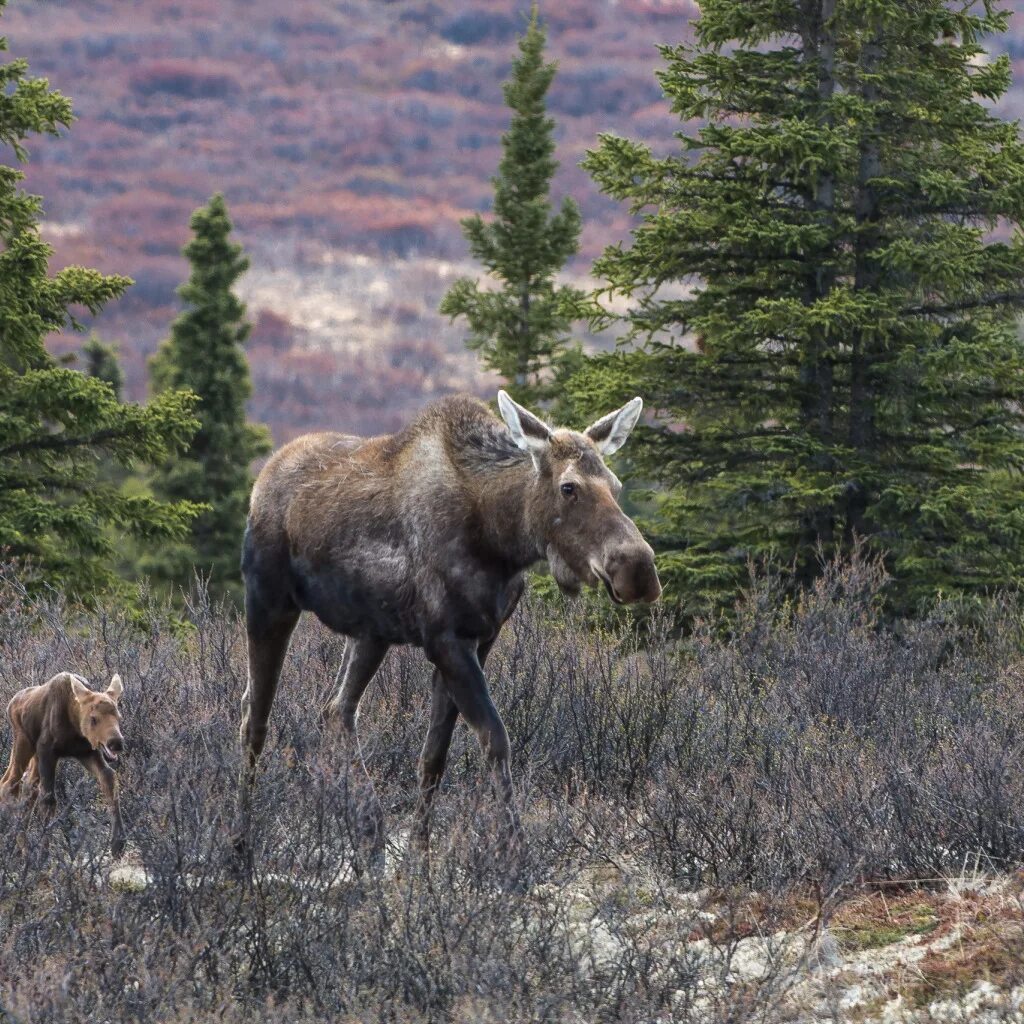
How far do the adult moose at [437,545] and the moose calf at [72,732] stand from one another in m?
0.56

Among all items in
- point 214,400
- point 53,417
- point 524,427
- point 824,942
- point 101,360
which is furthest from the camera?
point 101,360

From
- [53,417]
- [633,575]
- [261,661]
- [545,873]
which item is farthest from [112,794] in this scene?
[53,417]

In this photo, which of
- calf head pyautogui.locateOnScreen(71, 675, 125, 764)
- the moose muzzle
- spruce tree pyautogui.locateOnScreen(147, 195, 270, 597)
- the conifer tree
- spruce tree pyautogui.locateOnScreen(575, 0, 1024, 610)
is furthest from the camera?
the conifer tree

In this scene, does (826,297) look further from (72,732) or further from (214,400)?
(214,400)

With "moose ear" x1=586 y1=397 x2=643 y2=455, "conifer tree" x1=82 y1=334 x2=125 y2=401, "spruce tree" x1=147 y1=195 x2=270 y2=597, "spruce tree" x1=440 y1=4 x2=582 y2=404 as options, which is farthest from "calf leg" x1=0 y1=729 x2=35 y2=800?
"conifer tree" x1=82 y1=334 x2=125 y2=401

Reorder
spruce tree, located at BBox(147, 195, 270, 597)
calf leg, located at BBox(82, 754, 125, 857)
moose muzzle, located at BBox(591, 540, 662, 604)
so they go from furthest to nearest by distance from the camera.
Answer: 1. spruce tree, located at BBox(147, 195, 270, 597)
2. calf leg, located at BBox(82, 754, 125, 857)
3. moose muzzle, located at BBox(591, 540, 662, 604)

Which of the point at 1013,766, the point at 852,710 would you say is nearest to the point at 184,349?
the point at 852,710

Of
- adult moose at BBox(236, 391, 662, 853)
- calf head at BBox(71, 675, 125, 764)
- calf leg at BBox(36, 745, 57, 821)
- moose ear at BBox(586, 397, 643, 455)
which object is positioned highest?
moose ear at BBox(586, 397, 643, 455)

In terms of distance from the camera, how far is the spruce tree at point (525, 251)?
85.3ft

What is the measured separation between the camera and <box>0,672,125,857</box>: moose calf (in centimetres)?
640

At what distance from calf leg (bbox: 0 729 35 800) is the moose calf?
0.06m

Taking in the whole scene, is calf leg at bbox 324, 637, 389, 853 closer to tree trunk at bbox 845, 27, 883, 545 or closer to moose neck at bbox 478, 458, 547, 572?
moose neck at bbox 478, 458, 547, 572

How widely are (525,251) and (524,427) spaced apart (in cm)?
2041

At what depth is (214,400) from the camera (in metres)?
29.7
